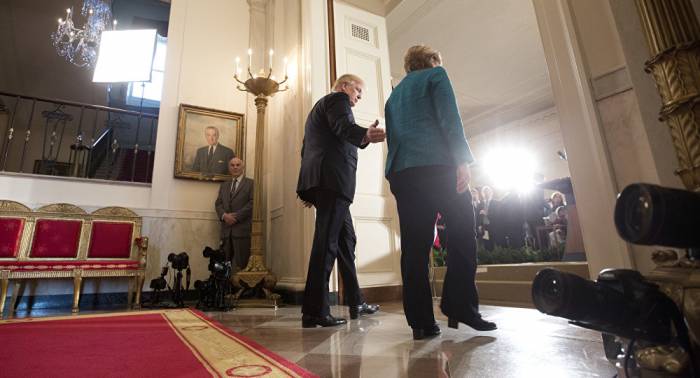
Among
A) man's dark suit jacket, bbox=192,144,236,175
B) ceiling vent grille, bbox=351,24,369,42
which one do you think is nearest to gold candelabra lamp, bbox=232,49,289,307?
ceiling vent grille, bbox=351,24,369,42

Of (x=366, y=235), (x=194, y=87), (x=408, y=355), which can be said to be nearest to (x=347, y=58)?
(x=366, y=235)

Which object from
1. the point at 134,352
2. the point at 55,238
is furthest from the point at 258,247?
the point at 134,352

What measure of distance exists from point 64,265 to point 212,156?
191 cm

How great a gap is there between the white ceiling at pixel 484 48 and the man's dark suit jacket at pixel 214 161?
2755 millimetres

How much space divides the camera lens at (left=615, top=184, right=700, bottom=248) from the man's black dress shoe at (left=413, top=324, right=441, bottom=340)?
1113mm

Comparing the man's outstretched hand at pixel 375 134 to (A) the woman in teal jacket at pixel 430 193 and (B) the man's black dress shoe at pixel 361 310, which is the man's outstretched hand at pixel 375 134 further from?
(B) the man's black dress shoe at pixel 361 310

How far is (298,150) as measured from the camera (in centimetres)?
370

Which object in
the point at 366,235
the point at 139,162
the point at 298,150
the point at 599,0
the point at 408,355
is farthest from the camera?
the point at 139,162

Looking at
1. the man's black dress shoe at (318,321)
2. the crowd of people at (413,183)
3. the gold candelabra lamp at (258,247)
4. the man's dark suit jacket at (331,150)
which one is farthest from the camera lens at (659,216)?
the gold candelabra lamp at (258,247)

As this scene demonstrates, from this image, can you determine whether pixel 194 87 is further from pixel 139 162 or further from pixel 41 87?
pixel 41 87

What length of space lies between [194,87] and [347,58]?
7.23ft

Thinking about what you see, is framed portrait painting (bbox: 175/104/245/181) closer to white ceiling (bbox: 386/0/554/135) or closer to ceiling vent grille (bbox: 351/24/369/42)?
ceiling vent grille (bbox: 351/24/369/42)

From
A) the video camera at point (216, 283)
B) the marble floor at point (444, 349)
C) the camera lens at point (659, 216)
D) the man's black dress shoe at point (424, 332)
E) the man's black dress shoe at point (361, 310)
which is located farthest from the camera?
the video camera at point (216, 283)

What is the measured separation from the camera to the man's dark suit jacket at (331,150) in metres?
1.94
